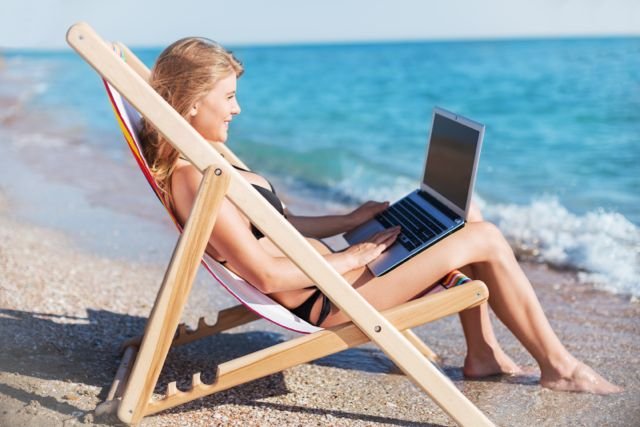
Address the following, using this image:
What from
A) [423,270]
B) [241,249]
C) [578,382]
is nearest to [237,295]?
[241,249]

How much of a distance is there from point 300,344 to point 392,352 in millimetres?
310

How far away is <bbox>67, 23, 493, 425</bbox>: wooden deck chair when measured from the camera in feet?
7.82

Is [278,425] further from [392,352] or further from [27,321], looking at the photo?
[27,321]

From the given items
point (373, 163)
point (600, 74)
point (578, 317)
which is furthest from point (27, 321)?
point (600, 74)

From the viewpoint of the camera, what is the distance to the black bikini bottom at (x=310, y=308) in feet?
9.56

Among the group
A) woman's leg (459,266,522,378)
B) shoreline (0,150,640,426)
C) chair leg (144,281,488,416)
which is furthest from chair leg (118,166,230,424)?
woman's leg (459,266,522,378)

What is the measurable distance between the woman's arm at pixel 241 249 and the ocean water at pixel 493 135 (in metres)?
3.07

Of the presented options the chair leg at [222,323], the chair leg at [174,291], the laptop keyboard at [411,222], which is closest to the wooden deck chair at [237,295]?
the chair leg at [174,291]

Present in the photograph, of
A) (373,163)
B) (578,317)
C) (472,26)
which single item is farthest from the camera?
(472,26)

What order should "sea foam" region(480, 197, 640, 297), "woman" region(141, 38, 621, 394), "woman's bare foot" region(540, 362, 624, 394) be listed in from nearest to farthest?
"woman" region(141, 38, 621, 394)
"woman's bare foot" region(540, 362, 624, 394)
"sea foam" region(480, 197, 640, 297)

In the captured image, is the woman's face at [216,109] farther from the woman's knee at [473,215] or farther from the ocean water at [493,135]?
the ocean water at [493,135]

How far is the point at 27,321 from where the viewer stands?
12.4 ft

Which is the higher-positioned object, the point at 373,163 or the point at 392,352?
the point at 392,352

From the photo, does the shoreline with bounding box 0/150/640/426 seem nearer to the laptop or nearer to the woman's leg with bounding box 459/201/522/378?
the woman's leg with bounding box 459/201/522/378
